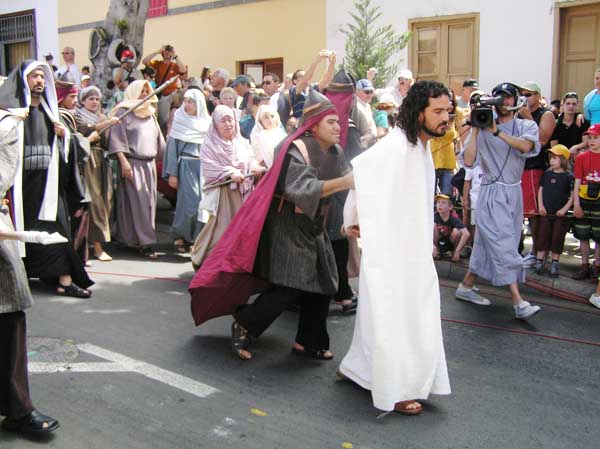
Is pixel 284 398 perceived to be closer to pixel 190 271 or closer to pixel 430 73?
pixel 190 271

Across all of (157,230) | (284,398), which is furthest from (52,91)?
(157,230)

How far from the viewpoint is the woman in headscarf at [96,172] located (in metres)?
7.64

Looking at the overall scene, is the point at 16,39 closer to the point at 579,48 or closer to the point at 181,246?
the point at 181,246

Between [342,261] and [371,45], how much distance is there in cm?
822

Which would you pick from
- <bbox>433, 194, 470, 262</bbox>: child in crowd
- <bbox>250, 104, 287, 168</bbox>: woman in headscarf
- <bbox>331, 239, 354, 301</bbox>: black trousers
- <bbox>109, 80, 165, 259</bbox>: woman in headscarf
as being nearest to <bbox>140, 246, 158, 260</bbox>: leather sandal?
<bbox>109, 80, 165, 259</bbox>: woman in headscarf

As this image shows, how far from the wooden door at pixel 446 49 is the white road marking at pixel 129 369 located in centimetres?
977

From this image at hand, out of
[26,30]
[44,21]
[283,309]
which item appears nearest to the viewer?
[283,309]

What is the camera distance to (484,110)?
18.8 feet

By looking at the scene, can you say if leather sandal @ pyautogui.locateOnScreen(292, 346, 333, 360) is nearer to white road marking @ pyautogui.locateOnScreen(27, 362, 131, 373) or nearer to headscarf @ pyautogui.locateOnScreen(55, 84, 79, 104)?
white road marking @ pyautogui.locateOnScreen(27, 362, 131, 373)

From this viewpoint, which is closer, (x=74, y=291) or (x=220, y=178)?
(x=74, y=291)

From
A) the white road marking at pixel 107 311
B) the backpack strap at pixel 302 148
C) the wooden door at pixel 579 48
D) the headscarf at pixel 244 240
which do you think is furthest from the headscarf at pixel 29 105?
the wooden door at pixel 579 48

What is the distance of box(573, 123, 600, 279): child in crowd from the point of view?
22.4ft

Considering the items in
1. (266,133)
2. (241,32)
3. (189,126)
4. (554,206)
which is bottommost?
(554,206)

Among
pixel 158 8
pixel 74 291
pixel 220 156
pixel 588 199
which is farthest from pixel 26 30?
pixel 588 199
